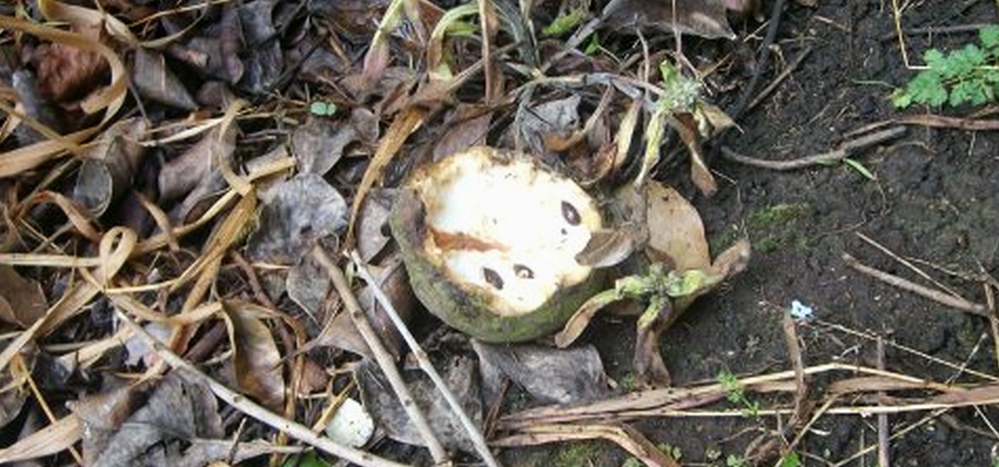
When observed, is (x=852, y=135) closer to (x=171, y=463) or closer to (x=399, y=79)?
(x=399, y=79)

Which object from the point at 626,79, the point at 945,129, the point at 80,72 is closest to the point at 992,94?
the point at 945,129

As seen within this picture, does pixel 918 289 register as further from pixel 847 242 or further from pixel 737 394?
pixel 737 394

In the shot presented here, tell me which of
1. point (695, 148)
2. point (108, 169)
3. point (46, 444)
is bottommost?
point (46, 444)

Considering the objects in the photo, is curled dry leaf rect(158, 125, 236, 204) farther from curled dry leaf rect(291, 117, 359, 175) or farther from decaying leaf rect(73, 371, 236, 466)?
decaying leaf rect(73, 371, 236, 466)

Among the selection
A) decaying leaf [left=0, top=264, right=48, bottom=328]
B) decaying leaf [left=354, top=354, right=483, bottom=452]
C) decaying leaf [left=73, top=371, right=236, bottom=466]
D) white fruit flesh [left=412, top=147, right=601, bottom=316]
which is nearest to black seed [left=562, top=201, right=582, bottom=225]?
white fruit flesh [left=412, top=147, right=601, bottom=316]

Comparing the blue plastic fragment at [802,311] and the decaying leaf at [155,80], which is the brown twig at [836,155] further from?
the decaying leaf at [155,80]

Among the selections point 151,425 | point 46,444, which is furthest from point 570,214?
point 46,444
